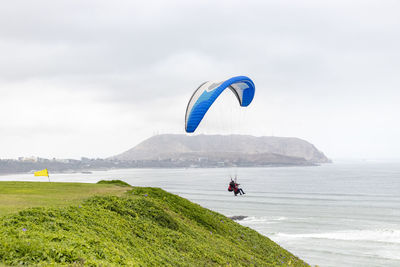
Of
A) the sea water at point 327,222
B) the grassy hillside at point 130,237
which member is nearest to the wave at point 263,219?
the sea water at point 327,222

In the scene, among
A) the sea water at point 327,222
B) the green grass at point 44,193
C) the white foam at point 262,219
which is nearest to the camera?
the green grass at point 44,193

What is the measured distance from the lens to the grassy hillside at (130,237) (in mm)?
8859

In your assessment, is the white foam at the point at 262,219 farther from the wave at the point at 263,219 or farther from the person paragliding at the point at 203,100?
the person paragliding at the point at 203,100

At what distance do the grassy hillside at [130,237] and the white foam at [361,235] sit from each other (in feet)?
99.4

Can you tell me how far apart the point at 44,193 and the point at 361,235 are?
149 feet

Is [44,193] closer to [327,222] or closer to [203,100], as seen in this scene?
[203,100]

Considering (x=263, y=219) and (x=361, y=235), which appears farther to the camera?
(x=263, y=219)

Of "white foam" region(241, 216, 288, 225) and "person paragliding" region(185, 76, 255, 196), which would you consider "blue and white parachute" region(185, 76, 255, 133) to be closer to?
"person paragliding" region(185, 76, 255, 196)

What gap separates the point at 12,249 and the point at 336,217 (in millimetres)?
66794

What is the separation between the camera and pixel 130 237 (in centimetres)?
1341

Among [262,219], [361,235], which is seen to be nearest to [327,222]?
[361,235]

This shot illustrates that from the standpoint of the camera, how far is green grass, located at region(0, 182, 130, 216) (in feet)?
52.8

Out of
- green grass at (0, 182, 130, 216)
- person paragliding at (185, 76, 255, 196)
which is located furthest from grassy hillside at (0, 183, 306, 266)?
person paragliding at (185, 76, 255, 196)

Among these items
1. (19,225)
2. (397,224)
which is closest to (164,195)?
(19,225)
